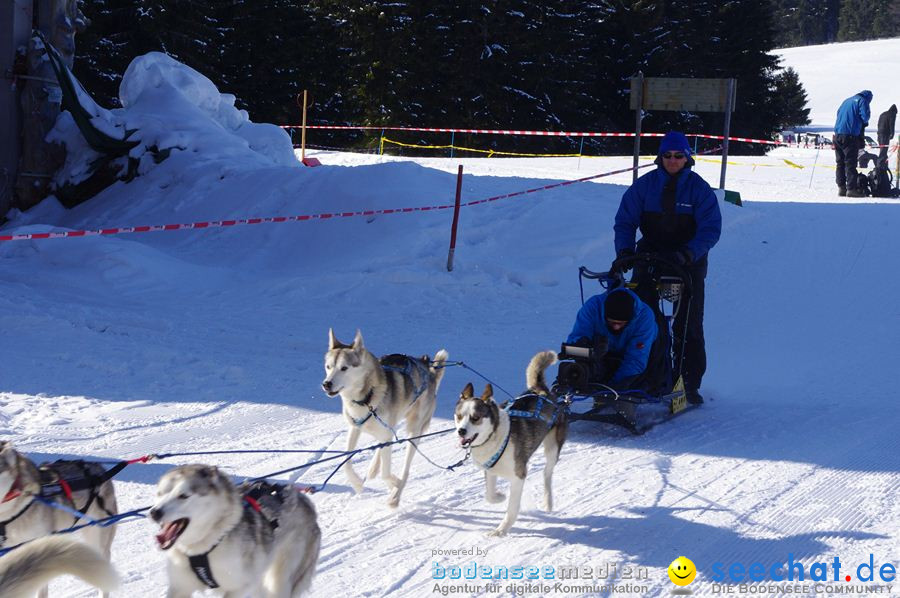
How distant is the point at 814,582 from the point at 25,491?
3277 millimetres

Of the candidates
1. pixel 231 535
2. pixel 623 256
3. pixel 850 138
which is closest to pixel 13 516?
pixel 231 535

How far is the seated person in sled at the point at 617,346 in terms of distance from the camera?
6414mm

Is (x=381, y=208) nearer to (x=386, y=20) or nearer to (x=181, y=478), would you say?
(x=181, y=478)

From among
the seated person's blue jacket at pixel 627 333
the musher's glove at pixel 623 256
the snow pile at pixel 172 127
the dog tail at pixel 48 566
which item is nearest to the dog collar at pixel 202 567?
the dog tail at pixel 48 566

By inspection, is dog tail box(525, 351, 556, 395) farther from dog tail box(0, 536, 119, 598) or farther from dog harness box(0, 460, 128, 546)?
dog tail box(0, 536, 119, 598)

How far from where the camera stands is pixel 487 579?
4277mm

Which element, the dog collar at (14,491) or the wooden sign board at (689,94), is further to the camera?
the wooden sign board at (689,94)

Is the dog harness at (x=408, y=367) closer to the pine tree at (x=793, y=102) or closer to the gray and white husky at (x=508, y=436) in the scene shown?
the gray and white husky at (x=508, y=436)

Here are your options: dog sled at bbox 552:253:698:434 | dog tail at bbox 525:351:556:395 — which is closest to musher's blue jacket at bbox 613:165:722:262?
dog sled at bbox 552:253:698:434

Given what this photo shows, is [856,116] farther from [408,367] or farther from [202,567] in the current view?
[202,567]

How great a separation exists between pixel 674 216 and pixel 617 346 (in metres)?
1.28

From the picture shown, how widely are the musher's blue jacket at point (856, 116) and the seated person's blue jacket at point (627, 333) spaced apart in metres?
12.4

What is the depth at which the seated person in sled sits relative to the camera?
641 cm

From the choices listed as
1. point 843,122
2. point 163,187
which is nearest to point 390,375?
point 163,187
